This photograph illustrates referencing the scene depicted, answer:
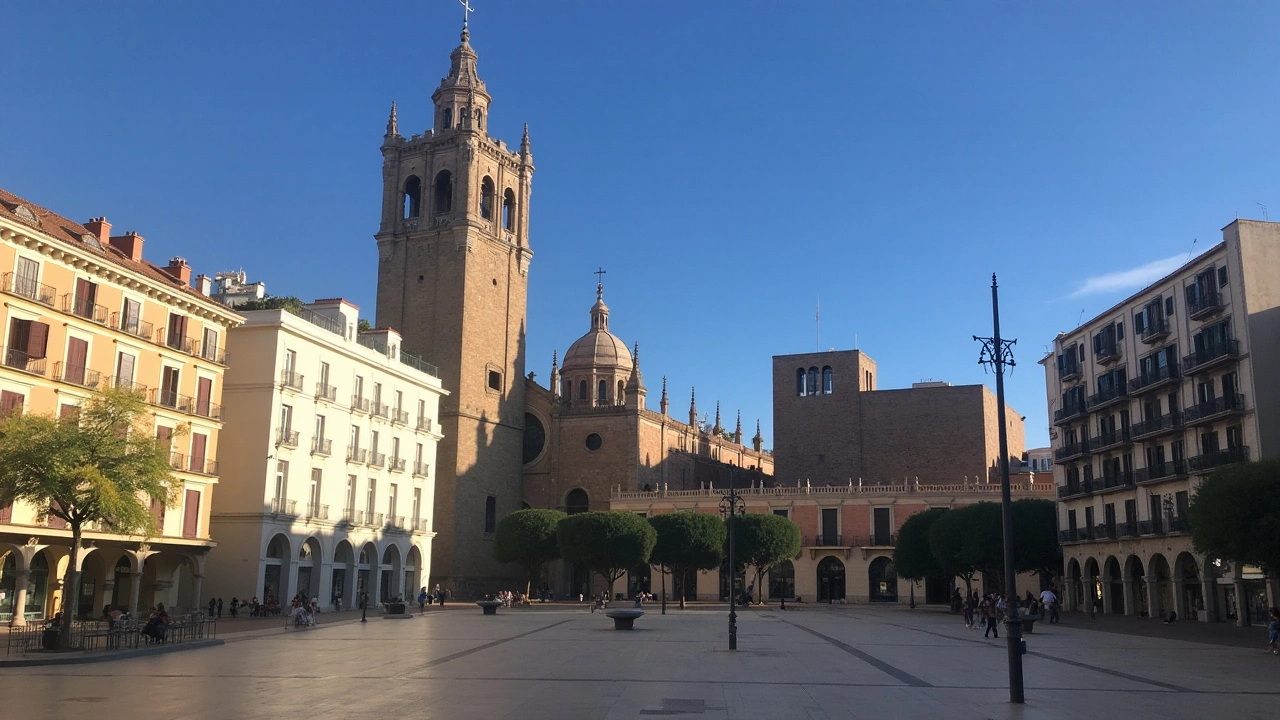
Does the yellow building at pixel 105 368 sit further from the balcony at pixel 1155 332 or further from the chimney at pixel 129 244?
the balcony at pixel 1155 332

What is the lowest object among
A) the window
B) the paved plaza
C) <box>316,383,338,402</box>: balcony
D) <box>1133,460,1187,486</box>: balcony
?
the paved plaza

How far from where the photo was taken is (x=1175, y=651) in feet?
93.4

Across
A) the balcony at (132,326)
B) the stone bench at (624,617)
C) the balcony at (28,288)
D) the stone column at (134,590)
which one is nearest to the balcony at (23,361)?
the balcony at (28,288)

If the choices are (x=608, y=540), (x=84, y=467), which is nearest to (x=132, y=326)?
(x=84, y=467)

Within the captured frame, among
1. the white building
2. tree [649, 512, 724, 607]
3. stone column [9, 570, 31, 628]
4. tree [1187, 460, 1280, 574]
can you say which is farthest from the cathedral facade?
tree [1187, 460, 1280, 574]

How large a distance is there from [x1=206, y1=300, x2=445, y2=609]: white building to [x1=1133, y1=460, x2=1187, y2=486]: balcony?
36498 millimetres

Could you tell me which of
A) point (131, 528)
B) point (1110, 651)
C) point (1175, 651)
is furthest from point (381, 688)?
point (1175, 651)

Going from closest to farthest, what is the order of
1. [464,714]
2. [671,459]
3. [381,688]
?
[464,714] → [381,688] → [671,459]

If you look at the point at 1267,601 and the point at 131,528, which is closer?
the point at 131,528

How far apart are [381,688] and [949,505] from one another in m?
56.8

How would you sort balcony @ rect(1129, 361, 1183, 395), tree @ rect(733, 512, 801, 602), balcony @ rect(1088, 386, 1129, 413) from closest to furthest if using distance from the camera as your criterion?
balcony @ rect(1129, 361, 1183, 395)
balcony @ rect(1088, 386, 1129, 413)
tree @ rect(733, 512, 801, 602)

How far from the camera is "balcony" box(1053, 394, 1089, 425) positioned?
55.5 meters

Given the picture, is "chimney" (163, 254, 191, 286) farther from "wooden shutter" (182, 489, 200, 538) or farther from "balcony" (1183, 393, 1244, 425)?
"balcony" (1183, 393, 1244, 425)

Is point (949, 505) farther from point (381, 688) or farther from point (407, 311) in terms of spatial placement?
point (381, 688)
